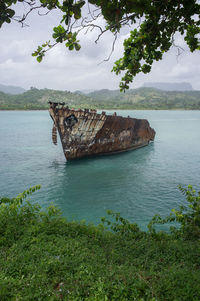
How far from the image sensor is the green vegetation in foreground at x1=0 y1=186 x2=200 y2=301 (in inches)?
146

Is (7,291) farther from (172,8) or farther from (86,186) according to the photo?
(86,186)

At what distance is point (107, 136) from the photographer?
2098 cm

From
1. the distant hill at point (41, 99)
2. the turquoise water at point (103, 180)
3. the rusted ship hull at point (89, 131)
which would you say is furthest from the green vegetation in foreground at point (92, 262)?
the distant hill at point (41, 99)

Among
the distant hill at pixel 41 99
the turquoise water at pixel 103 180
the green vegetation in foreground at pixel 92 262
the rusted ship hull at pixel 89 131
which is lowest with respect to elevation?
the turquoise water at pixel 103 180

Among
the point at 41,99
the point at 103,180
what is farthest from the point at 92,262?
the point at 41,99

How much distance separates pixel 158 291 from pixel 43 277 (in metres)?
2.12

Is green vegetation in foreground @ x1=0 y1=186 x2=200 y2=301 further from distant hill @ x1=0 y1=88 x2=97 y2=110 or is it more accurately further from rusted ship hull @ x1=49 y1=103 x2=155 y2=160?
distant hill @ x1=0 y1=88 x2=97 y2=110

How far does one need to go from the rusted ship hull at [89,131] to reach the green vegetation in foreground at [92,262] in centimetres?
1158

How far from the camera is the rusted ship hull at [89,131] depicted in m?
17.8

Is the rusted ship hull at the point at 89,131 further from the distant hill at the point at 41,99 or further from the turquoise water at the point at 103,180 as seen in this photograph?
the distant hill at the point at 41,99

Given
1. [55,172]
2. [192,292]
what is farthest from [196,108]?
[192,292]

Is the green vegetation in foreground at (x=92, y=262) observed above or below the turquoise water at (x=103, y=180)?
above

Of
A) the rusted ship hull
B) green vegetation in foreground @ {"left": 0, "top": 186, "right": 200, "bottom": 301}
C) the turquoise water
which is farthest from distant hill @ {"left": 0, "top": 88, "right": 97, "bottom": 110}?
green vegetation in foreground @ {"left": 0, "top": 186, "right": 200, "bottom": 301}

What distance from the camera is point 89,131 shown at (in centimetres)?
1909
